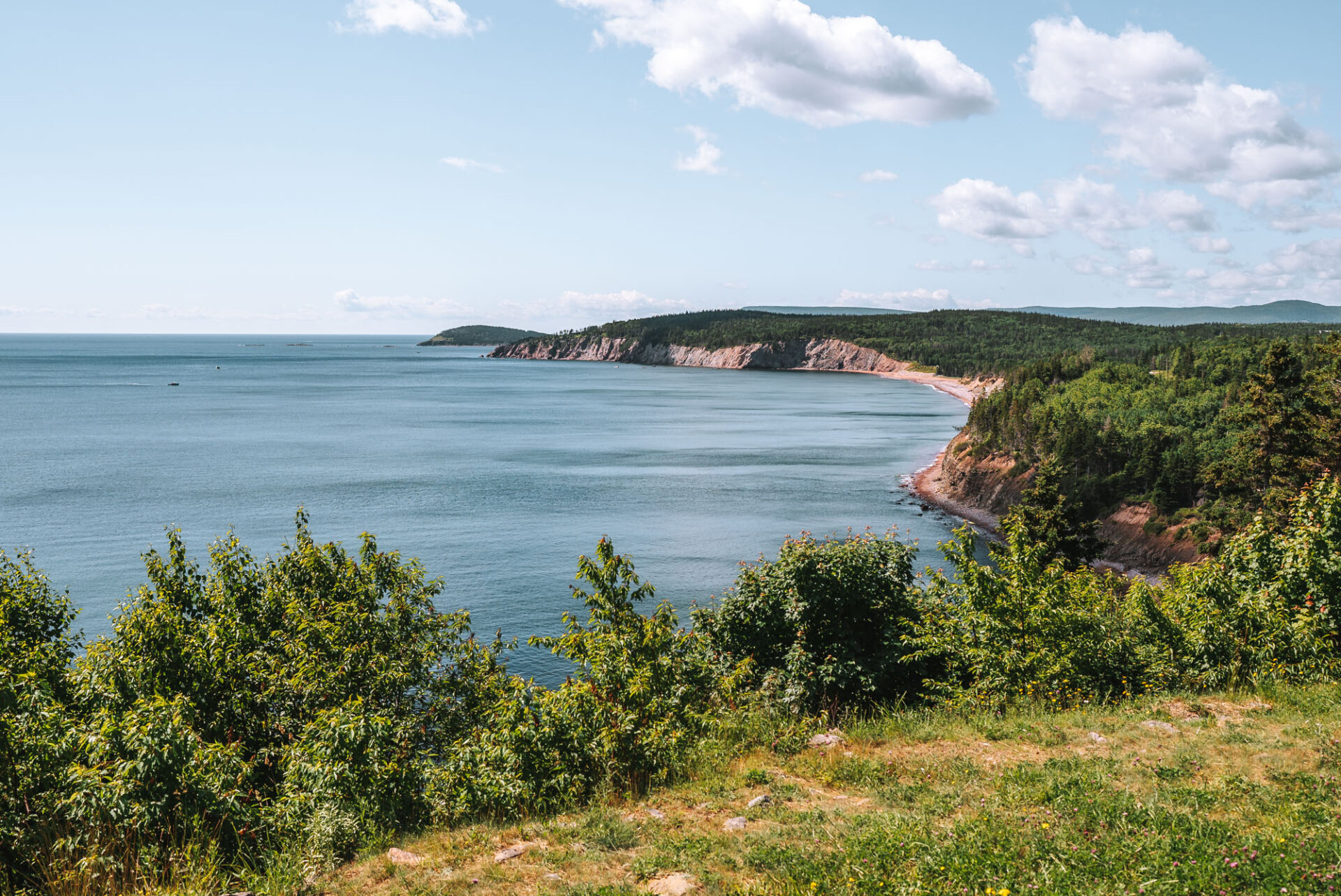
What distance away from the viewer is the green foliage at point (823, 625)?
66.6 ft

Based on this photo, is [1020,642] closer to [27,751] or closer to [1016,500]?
[27,751]

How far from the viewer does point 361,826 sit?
12.9 m

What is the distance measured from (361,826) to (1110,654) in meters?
16.0

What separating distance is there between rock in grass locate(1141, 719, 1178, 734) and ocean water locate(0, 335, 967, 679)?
26.5 metres

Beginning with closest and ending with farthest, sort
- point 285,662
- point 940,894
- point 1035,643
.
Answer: point 940,894
point 285,662
point 1035,643

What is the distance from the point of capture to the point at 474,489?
83.0m

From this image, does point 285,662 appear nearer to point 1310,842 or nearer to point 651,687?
point 651,687

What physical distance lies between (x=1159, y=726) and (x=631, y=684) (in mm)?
9499

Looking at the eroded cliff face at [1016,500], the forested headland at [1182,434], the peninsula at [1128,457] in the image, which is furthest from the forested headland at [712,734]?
the eroded cliff face at [1016,500]

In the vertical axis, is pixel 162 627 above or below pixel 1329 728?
above

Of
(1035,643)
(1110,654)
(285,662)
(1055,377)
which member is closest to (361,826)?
(285,662)

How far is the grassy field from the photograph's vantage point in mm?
9484

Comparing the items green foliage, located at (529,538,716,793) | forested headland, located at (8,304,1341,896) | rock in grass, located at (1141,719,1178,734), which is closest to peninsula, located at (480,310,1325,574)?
forested headland, located at (8,304,1341,896)

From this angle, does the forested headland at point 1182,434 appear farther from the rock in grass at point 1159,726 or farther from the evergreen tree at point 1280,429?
the rock in grass at point 1159,726
